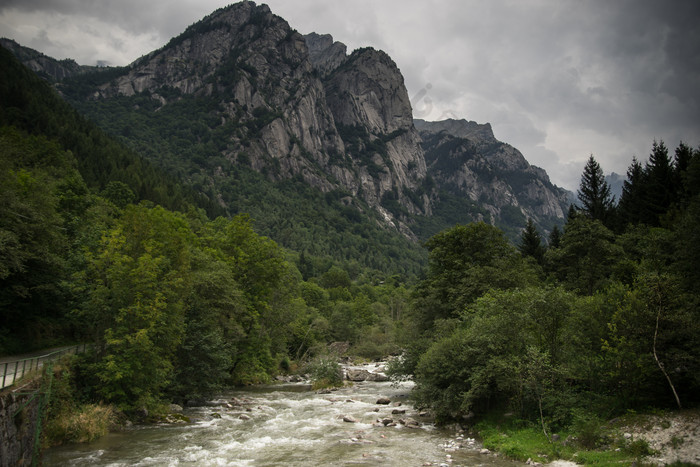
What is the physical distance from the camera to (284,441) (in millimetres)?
→ 22953

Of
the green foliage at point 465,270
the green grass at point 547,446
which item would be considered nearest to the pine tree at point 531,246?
the green foliage at point 465,270

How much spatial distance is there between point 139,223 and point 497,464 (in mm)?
26534

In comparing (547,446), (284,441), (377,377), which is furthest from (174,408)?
(377,377)

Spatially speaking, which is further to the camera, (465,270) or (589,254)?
(589,254)

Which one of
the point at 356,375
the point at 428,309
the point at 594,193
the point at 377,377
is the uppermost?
the point at 594,193

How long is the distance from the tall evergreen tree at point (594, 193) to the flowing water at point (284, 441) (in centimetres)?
4778

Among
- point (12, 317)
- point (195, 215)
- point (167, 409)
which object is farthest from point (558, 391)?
point (195, 215)

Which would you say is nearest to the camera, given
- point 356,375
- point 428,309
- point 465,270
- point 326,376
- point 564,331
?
point 564,331

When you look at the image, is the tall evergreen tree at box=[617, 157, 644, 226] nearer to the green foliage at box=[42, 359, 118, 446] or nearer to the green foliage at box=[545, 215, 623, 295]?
the green foliage at box=[545, 215, 623, 295]

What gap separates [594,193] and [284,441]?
63.5m

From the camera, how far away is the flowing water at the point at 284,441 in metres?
18.8

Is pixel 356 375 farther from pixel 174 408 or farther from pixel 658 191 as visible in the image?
pixel 658 191

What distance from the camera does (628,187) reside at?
202ft

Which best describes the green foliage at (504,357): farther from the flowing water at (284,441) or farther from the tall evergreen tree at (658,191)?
the tall evergreen tree at (658,191)
